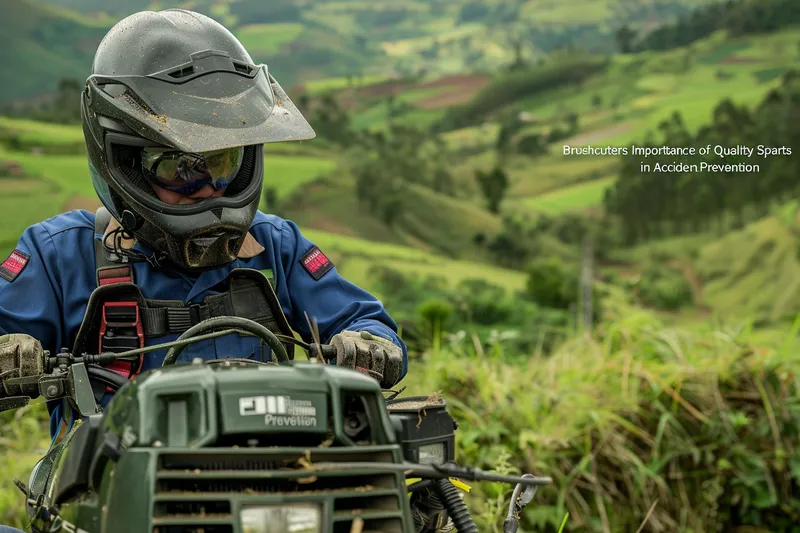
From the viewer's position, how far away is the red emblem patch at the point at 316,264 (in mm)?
3918

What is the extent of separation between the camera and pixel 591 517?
19.8ft

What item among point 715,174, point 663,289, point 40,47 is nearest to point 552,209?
point 663,289

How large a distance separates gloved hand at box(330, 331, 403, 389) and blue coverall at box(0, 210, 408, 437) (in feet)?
0.59

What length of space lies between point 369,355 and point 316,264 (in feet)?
2.74

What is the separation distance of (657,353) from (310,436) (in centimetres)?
473

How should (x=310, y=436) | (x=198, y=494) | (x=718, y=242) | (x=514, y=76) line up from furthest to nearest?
(x=514, y=76) → (x=718, y=242) → (x=310, y=436) → (x=198, y=494)

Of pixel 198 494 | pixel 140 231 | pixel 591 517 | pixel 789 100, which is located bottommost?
pixel 591 517

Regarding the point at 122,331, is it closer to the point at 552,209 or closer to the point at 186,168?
the point at 186,168

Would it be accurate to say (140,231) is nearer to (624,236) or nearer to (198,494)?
(198,494)

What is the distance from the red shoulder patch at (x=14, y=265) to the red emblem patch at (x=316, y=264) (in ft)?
3.01

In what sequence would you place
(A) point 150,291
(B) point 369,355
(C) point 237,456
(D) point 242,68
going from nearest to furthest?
(C) point 237,456
(B) point 369,355
(D) point 242,68
(A) point 150,291

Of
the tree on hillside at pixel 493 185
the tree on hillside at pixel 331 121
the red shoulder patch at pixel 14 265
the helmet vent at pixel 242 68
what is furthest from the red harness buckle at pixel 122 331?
the tree on hillside at pixel 493 185

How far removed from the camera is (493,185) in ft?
30.8

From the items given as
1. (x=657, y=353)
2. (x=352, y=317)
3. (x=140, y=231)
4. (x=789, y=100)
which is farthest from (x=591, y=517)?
(x=789, y=100)
